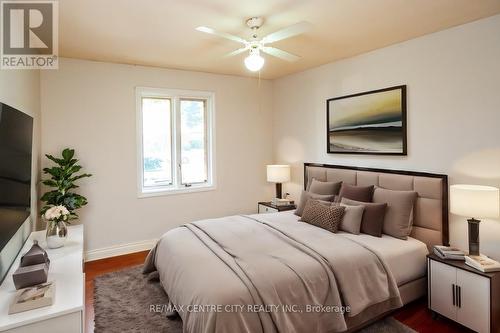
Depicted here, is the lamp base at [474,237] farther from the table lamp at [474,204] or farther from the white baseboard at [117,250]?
the white baseboard at [117,250]

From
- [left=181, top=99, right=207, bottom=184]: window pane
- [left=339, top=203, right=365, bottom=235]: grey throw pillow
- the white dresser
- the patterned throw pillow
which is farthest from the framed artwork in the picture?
the white dresser

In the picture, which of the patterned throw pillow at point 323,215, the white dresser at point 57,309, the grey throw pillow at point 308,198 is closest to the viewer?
the white dresser at point 57,309

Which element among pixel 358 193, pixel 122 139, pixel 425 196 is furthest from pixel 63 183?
pixel 425 196

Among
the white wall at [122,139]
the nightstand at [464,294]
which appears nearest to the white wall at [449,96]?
the nightstand at [464,294]

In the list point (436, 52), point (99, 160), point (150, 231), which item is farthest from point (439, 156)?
point (99, 160)

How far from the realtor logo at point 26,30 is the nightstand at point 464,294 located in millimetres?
3747

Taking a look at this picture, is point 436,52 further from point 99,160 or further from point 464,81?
point 99,160

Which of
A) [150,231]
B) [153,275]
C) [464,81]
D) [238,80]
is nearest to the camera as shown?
[464,81]

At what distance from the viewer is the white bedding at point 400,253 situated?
254cm

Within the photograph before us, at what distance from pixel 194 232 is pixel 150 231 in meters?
1.63

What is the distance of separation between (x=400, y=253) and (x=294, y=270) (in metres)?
1.13

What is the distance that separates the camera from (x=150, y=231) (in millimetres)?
4266

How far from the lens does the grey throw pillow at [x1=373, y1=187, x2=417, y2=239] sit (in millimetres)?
2883

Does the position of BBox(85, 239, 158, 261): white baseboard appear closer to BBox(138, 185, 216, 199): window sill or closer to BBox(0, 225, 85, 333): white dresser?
BBox(138, 185, 216, 199): window sill
